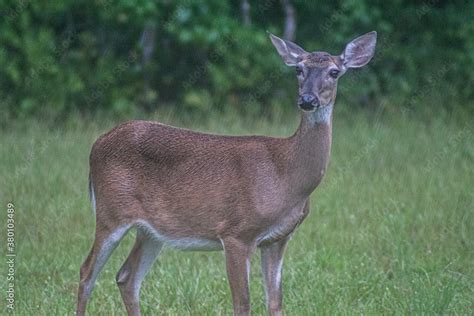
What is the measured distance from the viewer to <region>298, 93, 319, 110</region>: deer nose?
566 cm

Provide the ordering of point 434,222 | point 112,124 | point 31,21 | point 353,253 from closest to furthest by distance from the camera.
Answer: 1. point 353,253
2. point 434,222
3. point 112,124
4. point 31,21

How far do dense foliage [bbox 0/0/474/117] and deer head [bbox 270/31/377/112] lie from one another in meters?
6.75

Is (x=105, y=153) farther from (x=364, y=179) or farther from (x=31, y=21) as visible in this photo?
(x=31, y=21)

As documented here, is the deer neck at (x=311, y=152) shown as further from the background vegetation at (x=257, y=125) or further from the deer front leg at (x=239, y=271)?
the background vegetation at (x=257, y=125)

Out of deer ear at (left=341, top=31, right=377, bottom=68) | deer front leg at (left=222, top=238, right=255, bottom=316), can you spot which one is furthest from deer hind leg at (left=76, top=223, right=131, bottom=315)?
deer ear at (left=341, top=31, right=377, bottom=68)

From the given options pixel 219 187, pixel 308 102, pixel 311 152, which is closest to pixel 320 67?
pixel 308 102

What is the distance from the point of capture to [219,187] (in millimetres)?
6031

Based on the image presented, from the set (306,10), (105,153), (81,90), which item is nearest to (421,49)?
(306,10)

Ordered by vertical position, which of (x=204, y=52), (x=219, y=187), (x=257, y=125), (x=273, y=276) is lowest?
(x=204, y=52)

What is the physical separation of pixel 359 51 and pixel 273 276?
4.13ft

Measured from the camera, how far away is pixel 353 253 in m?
7.59

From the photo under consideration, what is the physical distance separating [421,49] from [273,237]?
889cm

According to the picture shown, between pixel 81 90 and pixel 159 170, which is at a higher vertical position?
pixel 159 170

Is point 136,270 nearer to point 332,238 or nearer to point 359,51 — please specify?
point 359,51
